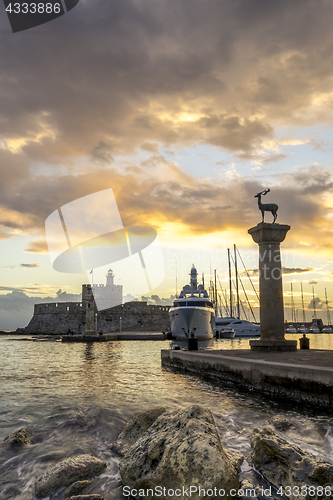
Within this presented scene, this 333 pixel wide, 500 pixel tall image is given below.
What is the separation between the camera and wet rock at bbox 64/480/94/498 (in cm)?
411

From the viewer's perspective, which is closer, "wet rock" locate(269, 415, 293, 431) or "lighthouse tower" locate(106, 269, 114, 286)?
"wet rock" locate(269, 415, 293, 431)

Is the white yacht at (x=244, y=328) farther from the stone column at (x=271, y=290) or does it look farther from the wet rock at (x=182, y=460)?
the wet rock at (x=182, y=460)

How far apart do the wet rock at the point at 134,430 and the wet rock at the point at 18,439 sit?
5.53 feet

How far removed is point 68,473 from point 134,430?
5.82 ft

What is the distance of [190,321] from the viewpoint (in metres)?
38.2

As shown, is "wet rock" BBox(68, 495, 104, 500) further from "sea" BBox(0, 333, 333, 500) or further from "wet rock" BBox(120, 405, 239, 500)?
"wet rock" BBox(120, 405, 239, 500)

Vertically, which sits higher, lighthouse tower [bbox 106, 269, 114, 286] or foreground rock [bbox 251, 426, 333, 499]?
lighthouse tower [bbox 106, 269, 114, 286]

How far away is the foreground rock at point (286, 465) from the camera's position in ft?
13.0

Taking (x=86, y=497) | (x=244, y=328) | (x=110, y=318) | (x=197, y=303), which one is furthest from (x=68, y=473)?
(x=110, y=318)

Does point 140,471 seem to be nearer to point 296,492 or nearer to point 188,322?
point 296,492

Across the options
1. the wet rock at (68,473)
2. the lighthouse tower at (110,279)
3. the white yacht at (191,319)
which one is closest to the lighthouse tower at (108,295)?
the lighthouse tower at (110,279)

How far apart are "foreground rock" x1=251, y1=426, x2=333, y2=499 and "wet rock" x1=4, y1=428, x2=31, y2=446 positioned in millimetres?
4175

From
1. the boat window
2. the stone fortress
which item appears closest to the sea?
the boat window

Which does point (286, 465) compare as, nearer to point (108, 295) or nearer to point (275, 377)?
point (275, 377)
